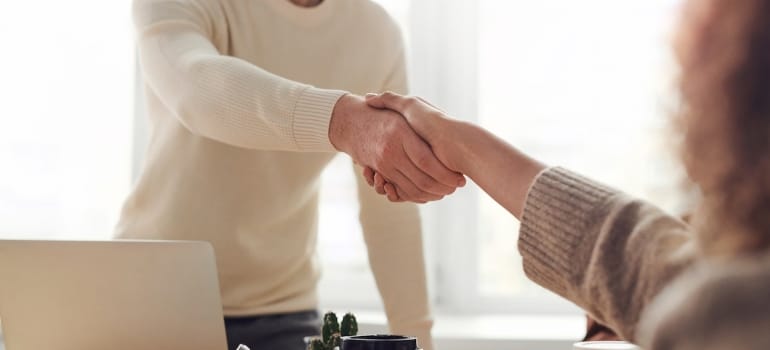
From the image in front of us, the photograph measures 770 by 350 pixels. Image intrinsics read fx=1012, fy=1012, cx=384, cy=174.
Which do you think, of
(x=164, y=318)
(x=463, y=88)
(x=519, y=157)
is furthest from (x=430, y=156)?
(x=463, y=88)

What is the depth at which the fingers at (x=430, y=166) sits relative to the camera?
5.24 feet

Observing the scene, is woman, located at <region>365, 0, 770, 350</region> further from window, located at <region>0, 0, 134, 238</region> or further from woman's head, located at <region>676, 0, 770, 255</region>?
window, located at <region>0, 0, 134, 238</region>

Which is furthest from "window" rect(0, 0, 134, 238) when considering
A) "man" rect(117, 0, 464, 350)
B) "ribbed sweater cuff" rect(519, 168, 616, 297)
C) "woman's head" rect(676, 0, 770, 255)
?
"woman's head" rect(676, 0, 770, 255)

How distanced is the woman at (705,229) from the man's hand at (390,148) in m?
0.67

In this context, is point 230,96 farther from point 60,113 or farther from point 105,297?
point 60,113

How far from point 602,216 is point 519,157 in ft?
Result: 1.21

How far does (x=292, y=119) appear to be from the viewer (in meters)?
1.65

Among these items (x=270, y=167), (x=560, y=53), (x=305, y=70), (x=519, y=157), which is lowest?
(x=519, y=157)

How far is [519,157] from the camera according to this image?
50.3 inches

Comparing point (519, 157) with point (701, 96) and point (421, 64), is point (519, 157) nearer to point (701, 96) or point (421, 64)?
point (701, 96)

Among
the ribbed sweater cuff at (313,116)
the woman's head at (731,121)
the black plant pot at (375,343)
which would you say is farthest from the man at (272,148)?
the woman's head at (731,121)

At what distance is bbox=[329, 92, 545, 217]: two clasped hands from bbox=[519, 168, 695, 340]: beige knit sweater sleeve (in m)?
0.42

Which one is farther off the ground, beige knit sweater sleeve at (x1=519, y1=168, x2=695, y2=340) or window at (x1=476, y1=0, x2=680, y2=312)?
window at (x1=476, y1=0, x2=680, y2=312)

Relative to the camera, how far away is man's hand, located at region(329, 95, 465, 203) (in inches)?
63.6
